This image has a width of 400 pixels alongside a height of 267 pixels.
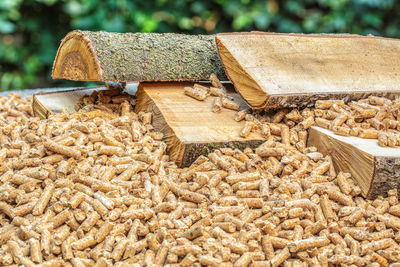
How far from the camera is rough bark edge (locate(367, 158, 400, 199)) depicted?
2012mm

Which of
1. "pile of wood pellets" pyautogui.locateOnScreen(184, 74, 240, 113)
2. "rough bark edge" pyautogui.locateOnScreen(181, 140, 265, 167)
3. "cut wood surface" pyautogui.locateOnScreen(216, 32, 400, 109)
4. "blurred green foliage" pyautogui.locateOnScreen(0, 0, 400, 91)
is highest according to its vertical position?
"cut wood surface" pyautogui.locateOnScreen(216, 32, 400, 109)

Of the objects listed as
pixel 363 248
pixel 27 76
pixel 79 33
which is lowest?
pixel 27 76

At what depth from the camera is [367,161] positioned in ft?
6.72

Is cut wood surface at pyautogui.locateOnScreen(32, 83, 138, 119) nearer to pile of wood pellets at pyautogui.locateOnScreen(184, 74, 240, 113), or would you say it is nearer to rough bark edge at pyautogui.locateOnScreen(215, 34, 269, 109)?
pile of wood pellets at pyautogui.locateOnScreen(184, 74, 240, 113)

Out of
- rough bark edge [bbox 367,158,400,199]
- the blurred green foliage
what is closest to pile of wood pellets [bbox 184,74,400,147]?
rough bark edge [bbox 367,158,400,199]

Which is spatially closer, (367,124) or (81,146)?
(81,146)

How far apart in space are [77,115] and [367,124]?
4.91 feet

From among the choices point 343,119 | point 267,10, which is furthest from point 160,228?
point 267,10

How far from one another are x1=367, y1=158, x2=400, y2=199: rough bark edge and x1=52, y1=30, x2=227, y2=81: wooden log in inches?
48.0

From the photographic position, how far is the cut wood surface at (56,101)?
2707 mm

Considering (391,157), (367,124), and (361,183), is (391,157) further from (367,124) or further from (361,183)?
(367,124)

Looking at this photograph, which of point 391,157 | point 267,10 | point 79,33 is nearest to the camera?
point 391,157

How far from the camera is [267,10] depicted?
4.84m

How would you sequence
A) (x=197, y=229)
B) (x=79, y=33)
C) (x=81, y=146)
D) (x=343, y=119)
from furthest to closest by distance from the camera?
(x=79, y=33) → (x=343, y=119) → (x=81, y=146) → (x=197, y=229)
